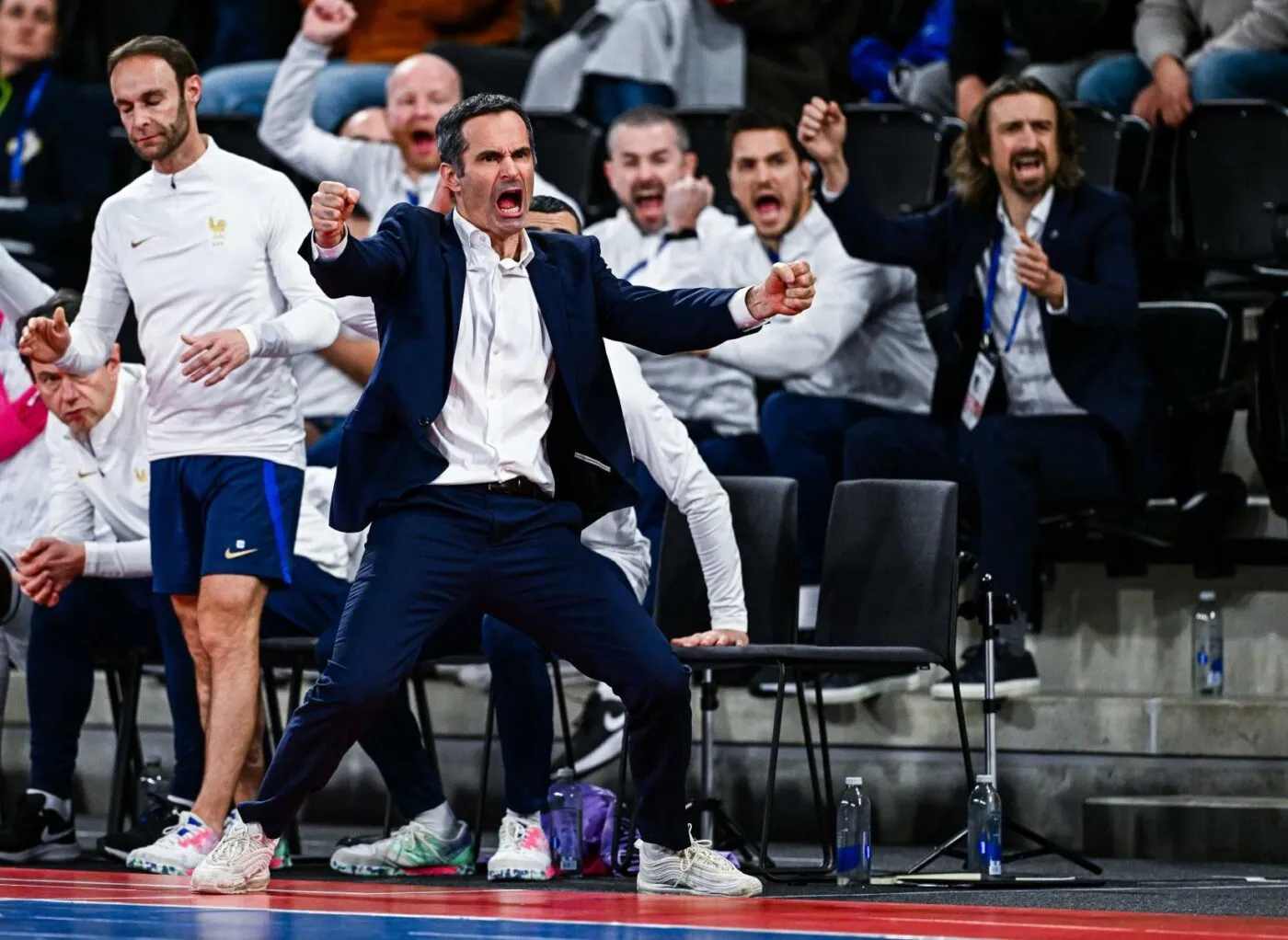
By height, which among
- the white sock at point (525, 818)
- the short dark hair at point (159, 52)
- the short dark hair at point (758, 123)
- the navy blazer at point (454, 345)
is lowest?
the white sock at point (525, 818)

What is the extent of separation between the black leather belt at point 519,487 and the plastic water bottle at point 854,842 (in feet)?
3.23

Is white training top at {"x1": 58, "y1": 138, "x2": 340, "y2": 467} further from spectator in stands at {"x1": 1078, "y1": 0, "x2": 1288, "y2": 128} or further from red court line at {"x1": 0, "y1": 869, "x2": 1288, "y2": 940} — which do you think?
spectator in stands at {"x1": 1078, "y1": 0, "x2": 1288, "y2": 128}

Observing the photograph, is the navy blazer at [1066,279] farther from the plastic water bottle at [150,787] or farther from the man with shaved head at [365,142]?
the plastic water bottle at [150,787]

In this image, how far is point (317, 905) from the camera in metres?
4.23

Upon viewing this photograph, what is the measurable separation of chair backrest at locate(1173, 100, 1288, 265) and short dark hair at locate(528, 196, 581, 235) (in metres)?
2.16

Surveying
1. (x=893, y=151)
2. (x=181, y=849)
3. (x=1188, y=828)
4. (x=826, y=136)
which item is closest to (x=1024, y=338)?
(x=826, y=136)

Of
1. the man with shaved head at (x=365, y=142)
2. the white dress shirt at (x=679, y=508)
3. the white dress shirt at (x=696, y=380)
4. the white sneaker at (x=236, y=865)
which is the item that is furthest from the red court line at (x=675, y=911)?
the man with shaved head at (x=365, y=142)

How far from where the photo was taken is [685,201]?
6.68 metres

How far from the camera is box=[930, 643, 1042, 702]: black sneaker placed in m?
5.75

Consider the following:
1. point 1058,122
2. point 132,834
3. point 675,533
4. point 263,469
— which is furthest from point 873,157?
point 132,834

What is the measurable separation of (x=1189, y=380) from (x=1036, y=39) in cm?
167

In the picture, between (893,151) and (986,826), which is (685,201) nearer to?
(893,151)

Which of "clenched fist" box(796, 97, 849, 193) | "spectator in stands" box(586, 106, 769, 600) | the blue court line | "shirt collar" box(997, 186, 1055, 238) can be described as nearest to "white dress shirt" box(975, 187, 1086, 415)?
"shirt collar" box(997, 186, 1055, 238)

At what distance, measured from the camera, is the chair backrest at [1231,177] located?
6.58 meters
